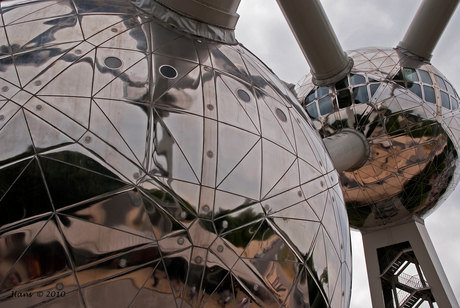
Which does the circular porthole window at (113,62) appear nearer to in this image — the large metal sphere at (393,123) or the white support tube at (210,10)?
the white support tube at (210,10)

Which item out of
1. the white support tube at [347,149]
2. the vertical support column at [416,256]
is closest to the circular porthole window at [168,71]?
the white support tube at [347,149]

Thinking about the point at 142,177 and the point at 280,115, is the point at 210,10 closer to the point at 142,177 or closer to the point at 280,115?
the point at 280,115

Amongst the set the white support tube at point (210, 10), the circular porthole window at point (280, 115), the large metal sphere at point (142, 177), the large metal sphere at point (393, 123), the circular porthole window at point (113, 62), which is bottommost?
the large metal sphere at point (142, 177)

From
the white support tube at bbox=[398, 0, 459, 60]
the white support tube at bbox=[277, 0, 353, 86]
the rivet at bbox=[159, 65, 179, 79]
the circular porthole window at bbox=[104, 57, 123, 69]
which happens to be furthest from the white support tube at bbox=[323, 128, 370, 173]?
the circular porthole window at bbox=[104, 57, 123, 69]

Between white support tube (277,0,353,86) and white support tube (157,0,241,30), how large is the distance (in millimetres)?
1589

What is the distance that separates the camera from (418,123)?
949 centimetres

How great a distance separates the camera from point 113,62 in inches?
140

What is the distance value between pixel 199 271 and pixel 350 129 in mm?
6996

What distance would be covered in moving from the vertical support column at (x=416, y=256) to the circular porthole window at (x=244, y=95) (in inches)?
336

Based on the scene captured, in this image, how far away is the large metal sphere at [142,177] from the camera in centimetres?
282

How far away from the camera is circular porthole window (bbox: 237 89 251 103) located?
12.8 feet

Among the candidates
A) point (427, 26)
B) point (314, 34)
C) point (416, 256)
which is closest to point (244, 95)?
point (314, 34)

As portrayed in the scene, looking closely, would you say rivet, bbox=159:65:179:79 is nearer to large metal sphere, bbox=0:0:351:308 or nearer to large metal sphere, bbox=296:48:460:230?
large metal sphere, bbox=0:0:351:308

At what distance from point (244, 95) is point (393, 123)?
6.38 metres
